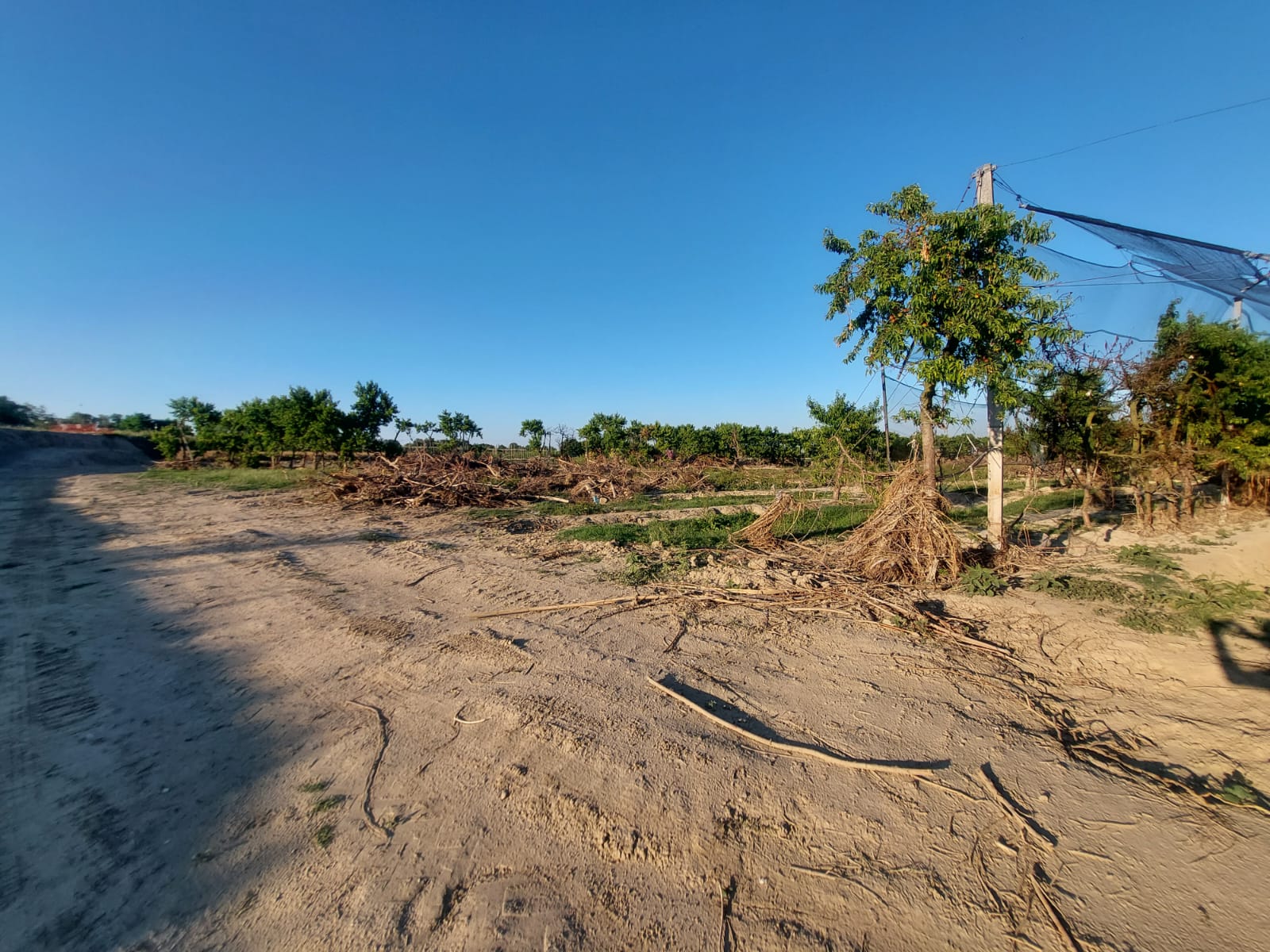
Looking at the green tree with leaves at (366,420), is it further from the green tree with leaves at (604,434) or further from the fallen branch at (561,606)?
the fallen branch at (561,606)

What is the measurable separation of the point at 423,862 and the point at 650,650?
8.08ft

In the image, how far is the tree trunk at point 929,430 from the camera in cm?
721

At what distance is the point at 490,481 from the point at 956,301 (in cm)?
1332

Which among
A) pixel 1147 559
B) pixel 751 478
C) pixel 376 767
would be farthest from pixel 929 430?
pixel 751 478

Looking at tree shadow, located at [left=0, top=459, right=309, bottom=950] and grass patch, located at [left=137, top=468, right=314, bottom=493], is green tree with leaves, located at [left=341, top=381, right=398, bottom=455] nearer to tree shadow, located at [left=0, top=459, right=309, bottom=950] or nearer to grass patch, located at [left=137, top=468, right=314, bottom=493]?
grass patch, located at [left=137, top=468, right=314, bottom=493]

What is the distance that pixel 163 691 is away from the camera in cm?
360

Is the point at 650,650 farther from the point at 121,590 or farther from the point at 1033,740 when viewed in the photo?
the point at 121,590

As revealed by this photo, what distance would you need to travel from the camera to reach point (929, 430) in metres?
7.56

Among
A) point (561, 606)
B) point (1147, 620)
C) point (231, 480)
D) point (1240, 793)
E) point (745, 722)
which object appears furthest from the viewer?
point (231, 480)

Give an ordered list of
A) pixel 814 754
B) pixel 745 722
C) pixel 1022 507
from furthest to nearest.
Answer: pixel 1022 507 < pixel 745 722 < pixel 814 754

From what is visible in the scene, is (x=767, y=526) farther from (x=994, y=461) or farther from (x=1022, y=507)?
(x=1022, y=507)

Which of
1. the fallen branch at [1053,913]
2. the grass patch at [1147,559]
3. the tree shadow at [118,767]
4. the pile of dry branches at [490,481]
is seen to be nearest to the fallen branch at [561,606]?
the tree shadow at [118,767]

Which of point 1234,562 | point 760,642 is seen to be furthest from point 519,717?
point 1234,562

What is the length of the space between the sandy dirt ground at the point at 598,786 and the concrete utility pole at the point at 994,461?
248 cm
